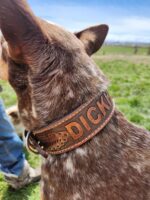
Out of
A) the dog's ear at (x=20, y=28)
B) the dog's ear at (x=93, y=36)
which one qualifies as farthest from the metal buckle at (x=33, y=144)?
the dog's ear at (x=93, y=36)

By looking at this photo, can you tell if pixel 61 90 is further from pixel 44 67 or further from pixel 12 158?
pixel 12 158

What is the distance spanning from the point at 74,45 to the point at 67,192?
3.07 ft

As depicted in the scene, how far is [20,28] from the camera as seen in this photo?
245 centimetres

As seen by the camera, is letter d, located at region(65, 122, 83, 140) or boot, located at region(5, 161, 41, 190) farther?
boot, located at region(5, 161, 41, 190)

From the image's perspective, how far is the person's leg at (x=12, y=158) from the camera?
5.27 m

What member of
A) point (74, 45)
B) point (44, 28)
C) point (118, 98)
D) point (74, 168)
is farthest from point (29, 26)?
point (118, 98)

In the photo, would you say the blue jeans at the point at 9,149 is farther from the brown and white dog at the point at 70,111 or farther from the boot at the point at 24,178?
the brown and white dog at the point at 70,111

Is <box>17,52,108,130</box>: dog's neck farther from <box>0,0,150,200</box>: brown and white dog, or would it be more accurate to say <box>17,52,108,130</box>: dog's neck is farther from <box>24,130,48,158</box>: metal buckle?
<box>24,130,48,158</box>: metal buckle

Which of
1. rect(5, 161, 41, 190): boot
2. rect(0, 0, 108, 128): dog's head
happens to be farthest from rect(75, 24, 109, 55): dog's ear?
rect(5, 161, 41, 190): boot

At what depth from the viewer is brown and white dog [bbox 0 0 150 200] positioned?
265 cm

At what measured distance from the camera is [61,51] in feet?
8.77

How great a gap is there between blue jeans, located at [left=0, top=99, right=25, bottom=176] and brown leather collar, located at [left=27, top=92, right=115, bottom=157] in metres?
2.56

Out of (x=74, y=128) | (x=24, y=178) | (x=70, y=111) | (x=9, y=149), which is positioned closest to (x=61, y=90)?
(x=70, y=111)

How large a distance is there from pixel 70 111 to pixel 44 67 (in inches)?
12.3
